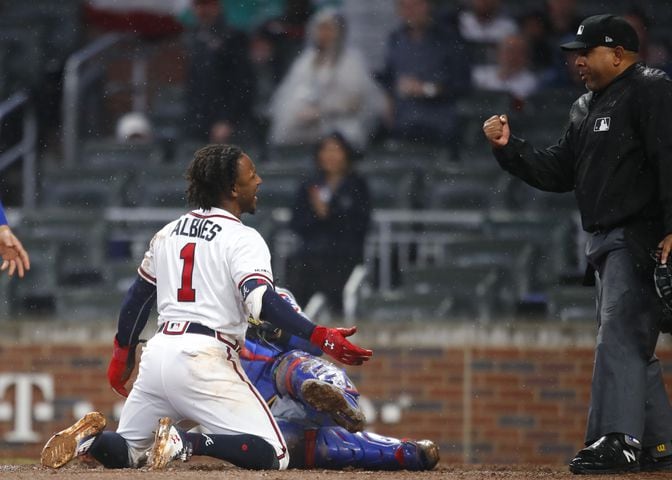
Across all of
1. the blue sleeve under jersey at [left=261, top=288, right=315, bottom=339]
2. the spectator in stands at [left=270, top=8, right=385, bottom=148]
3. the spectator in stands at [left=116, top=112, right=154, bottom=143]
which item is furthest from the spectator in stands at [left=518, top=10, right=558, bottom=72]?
the blue sleeve under jersey at [left=261, top=288, right=315, bottom=339]

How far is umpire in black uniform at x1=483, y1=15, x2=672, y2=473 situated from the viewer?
5.79 metres

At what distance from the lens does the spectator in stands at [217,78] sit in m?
11.3

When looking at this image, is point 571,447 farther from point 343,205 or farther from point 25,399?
point 25,399

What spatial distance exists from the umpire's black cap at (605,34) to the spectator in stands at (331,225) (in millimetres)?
3679

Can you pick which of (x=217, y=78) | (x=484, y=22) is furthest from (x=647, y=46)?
Result: (x=217, y=78)

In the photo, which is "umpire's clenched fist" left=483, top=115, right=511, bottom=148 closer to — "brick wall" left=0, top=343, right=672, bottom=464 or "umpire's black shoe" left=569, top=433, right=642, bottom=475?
"umpire's black shoe" left=569, top=433, right=642, bottom=475

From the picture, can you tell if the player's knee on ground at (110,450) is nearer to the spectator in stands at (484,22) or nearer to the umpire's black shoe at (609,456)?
the umpire's black shoe at (609,456)

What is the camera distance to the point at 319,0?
12.1m

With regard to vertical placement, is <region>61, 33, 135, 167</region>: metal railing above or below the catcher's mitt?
above

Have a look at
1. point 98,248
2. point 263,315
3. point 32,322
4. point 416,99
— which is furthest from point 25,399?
point 263,315

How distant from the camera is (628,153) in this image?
19.5ft

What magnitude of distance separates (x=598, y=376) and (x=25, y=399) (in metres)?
5.48

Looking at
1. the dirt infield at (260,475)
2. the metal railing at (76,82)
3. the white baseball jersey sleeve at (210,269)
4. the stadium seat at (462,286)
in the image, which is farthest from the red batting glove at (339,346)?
the metal railing at (76,82)

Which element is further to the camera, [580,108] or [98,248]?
[98,248]
